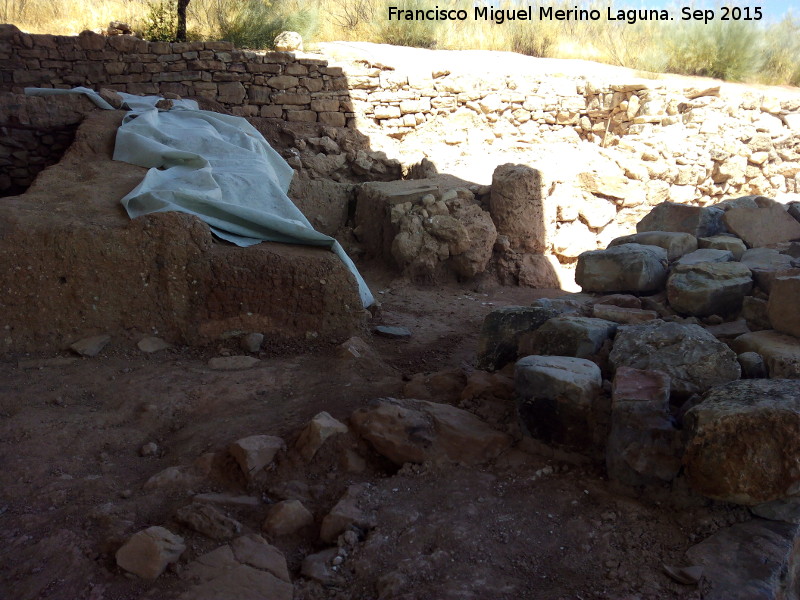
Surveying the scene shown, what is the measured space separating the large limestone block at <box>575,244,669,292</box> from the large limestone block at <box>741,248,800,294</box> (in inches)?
19.1

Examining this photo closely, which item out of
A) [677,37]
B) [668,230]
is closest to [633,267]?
[668,230]

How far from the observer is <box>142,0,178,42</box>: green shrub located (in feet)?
29.6

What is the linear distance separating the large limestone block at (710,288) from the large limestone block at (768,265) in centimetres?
6

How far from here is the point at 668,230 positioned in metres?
4.84

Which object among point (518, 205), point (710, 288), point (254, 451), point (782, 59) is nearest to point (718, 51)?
point (782, 59)

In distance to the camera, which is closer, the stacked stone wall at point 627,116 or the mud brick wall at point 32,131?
the mud brick wall at point 32,131

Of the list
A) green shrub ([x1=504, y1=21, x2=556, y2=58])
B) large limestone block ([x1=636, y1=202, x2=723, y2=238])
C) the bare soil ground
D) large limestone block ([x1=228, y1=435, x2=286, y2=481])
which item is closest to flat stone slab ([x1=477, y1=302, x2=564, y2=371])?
the bare soil ground

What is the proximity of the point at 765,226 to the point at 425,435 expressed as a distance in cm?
313

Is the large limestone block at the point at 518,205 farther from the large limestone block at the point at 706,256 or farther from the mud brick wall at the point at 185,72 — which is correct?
the mud brick wall at the point at 185,72

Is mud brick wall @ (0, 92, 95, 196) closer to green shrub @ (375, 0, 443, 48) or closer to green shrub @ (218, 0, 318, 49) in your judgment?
green shrub @ (218, 0, 318, 49)

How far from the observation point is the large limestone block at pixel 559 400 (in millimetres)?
2500

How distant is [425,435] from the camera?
262 cm

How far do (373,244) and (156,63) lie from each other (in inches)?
156

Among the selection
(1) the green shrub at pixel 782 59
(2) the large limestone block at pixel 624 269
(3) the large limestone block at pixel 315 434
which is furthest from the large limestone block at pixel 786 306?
(1) the green shrub at pixel 782 59
